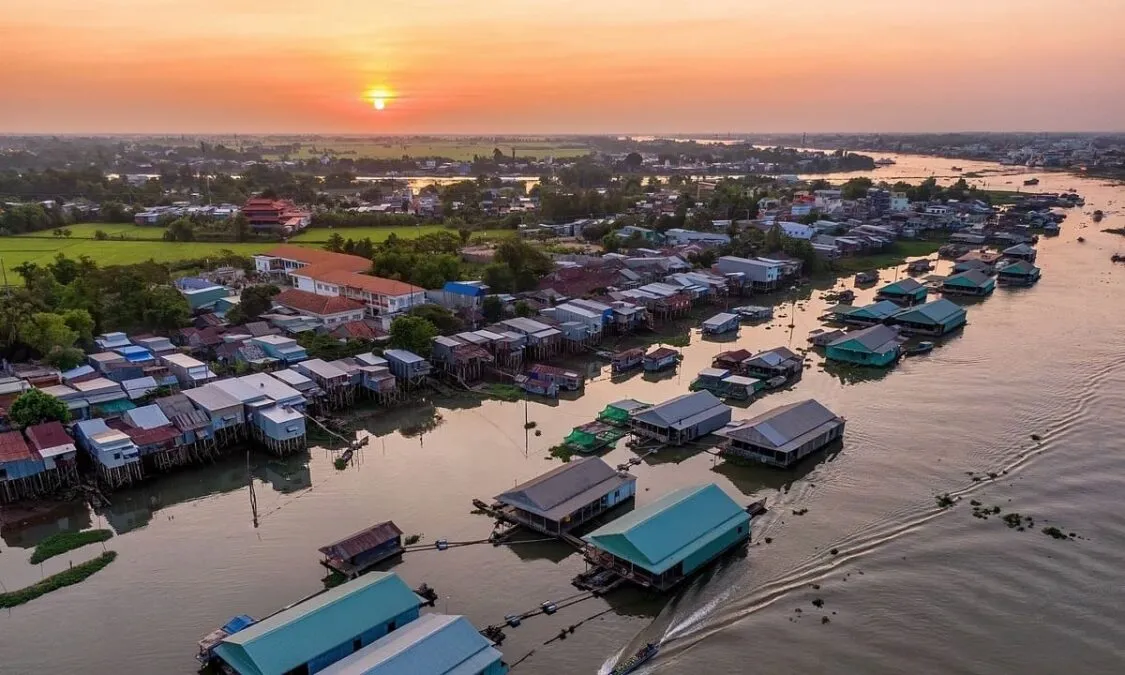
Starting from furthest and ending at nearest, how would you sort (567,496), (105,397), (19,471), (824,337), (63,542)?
(824,337) < (105,397) < (19,471) < (567,496) < (63,542)

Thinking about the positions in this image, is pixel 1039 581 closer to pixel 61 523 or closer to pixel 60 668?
pixel 60 668

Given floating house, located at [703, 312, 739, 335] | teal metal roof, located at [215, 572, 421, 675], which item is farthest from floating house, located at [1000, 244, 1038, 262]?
teal metal roof, located at [215, 572, 421, 675]

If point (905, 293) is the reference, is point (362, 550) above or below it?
below

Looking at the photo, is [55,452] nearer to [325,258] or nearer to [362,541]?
[362,541]

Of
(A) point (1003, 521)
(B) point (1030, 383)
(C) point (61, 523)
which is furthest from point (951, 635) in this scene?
(C) point (61, 523)

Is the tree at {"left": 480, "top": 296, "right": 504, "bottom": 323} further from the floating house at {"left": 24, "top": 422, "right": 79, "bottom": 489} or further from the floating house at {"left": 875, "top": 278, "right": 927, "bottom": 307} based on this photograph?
the floating house at {"left": 875, "top": 278, "right": 927, "bottom": 307}

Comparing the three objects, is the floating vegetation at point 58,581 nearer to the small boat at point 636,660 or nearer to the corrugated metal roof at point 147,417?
the corrugated metal roof at point 147,417

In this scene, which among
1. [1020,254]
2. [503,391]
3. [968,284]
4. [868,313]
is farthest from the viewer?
[1020,254]

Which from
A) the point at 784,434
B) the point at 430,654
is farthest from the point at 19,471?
the point at 784,434
